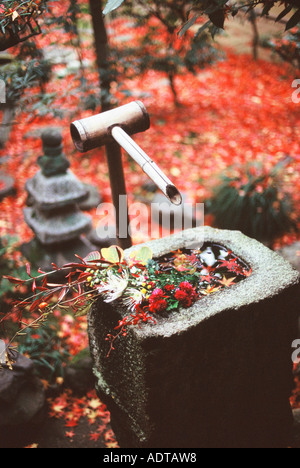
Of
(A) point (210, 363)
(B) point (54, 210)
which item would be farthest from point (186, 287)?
(B) point (54, 210)

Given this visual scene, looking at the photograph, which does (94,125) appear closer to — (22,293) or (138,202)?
(22,293)

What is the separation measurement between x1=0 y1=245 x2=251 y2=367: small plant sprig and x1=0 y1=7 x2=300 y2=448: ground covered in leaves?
70.5 inches

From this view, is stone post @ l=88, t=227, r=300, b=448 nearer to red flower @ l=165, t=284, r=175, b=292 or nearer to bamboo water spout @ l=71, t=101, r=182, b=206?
red flower @ l=165, t=284, r=175, b=292

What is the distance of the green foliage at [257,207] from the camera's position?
14.9 ft

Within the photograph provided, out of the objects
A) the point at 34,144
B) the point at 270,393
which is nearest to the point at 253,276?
the point at 270,393

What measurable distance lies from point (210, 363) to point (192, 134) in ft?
16.9

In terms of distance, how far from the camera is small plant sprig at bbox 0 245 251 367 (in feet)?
6.83

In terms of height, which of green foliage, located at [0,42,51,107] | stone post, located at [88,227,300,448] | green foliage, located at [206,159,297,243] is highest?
green foliage, located at [0,42,51,107]

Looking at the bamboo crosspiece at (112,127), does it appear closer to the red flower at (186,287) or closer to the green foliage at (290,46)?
the red flower at (186,287)

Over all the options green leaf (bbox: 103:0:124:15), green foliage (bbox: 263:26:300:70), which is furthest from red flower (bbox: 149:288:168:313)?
green foliage (bbox: 263:26:300:70)

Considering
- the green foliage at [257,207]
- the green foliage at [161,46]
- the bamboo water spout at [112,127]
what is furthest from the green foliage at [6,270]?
the green foliage at [161,46]

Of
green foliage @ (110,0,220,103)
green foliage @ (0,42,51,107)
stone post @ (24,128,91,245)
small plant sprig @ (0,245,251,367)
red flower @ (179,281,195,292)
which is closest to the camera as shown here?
small plant sprig @ (0,245,251,367)

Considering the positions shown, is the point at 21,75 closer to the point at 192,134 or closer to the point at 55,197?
the point at 55,197

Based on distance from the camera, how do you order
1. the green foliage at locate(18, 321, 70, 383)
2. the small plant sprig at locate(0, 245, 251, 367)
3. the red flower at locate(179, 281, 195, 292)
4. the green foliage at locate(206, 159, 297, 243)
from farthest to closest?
the green foliage at locate(206, 159, 297, 243), the green foliage at locate(18, 321, 70, 383), the red flower at locate(179, 281, 195, 292), the small plant sprig at locate(0, 245, 251, 367)
